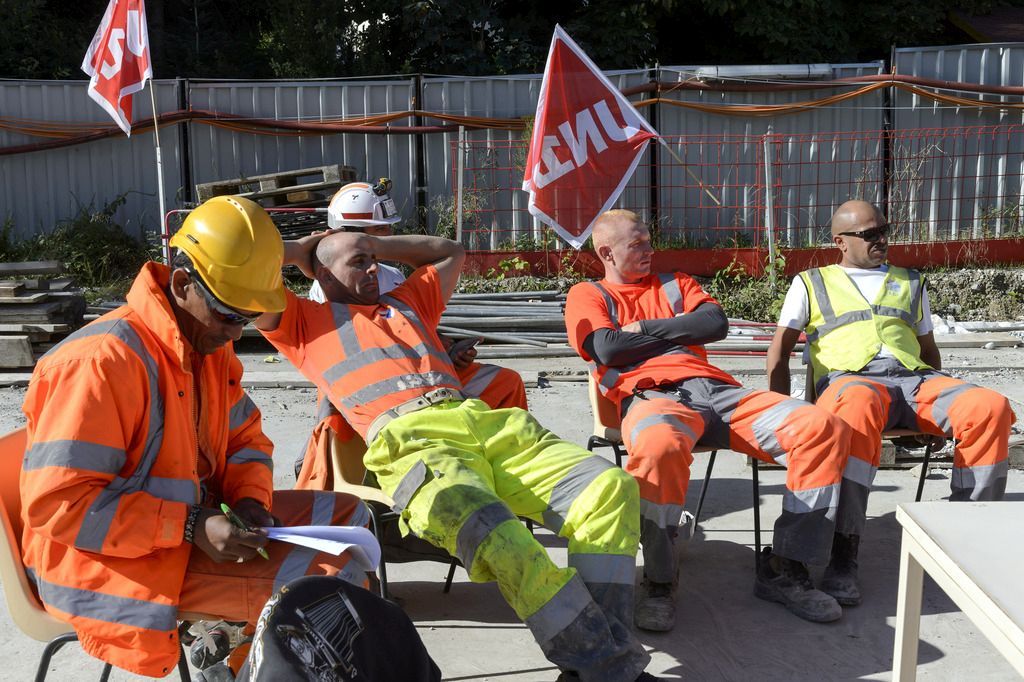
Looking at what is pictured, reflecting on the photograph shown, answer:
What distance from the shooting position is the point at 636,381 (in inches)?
173

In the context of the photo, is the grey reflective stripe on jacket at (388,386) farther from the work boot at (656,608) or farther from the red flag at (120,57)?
the red flag at (120,57)

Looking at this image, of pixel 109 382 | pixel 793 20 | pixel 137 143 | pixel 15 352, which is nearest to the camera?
pixel 109 382

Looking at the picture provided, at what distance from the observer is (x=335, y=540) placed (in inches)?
110

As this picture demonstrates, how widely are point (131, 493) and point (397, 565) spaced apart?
2016mm

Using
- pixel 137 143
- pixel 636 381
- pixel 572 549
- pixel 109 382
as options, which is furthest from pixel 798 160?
pixel 109 382

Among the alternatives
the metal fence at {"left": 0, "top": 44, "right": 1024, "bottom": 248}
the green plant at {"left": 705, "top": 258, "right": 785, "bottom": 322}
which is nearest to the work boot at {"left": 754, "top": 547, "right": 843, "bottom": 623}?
the green plant at {"left": 705, "top": 258, "right": 785, "bottom": 322}

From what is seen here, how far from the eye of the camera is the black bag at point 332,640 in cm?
206

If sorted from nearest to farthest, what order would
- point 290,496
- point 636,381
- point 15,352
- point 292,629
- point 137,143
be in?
→ point 292,629, point 290,496, point 636,381, point 15,352, point 137,143

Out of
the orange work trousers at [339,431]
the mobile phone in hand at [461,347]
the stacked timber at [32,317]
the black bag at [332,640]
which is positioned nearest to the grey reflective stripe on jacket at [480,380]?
the orange work trousers at [339,431]

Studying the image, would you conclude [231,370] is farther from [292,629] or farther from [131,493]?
[292,629]

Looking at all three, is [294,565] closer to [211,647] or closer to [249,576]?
[249,576]

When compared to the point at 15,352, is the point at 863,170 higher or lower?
higher

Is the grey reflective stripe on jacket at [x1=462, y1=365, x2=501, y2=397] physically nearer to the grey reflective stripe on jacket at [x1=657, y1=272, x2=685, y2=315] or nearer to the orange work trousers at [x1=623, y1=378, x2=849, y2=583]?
the orange work trousers at [x1=623, y1=378, x2=849, y2=583]

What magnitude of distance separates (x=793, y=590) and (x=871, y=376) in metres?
1.13
